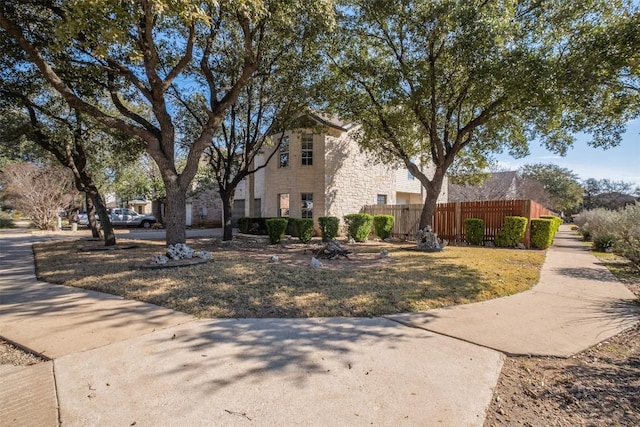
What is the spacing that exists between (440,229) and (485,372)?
501 inches

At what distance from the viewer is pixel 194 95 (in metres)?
13.6

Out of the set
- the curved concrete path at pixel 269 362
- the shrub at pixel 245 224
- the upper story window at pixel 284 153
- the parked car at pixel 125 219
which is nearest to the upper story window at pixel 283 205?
the upper story window at pixel 284 153

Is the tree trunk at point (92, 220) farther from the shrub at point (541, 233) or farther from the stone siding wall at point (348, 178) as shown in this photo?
the shrub at point (541, 233)

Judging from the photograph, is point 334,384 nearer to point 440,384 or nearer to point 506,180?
point 440,384

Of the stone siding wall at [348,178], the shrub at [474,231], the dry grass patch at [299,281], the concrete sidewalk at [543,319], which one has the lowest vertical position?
the concrete sidewalk at [543,319]

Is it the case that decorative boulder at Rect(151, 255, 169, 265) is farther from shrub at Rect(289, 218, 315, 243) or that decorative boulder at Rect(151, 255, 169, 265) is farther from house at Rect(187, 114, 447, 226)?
house at Rect(187, 114, 447, 226)

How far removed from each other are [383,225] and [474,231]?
3954 millimetres

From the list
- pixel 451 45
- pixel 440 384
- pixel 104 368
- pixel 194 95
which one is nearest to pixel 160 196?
pixel 194 95

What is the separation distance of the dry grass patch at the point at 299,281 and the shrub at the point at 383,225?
5783 mm

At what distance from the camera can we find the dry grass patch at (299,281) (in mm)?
5012

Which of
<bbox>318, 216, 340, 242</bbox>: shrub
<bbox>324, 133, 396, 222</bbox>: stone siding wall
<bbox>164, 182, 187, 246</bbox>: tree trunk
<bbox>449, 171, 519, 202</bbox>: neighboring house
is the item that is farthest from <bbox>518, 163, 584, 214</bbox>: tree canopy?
<bbox>164, 182, 187, 246</bbox>: tree trunk

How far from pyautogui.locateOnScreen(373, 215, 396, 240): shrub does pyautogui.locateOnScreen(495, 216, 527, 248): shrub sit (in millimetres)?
4598

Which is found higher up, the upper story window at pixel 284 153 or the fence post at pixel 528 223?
the upper story window at pixel 284 153

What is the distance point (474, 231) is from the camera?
13664 millimetres
